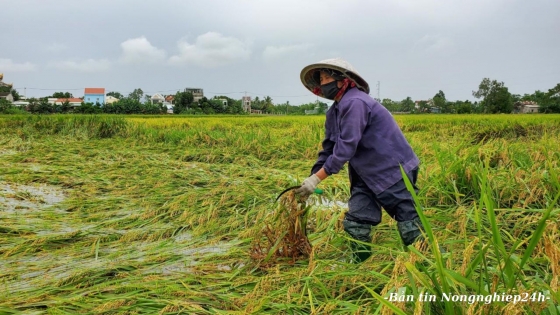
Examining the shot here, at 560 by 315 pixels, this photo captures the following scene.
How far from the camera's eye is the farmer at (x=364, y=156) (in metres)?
1.77

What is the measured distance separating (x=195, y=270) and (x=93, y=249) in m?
0.73

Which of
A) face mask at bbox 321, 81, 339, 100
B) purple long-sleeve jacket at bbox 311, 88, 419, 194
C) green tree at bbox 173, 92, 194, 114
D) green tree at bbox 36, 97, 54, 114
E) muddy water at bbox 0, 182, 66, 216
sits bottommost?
muddy water at bbox 0, 182, 66, 216

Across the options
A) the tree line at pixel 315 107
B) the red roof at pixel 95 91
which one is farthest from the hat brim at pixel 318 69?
the red roof at pixel 95 91

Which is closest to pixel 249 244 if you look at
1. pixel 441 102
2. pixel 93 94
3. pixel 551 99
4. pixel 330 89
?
pixel 330 89

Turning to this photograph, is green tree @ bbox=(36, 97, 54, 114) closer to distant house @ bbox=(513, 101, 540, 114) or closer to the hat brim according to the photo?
the hat brim

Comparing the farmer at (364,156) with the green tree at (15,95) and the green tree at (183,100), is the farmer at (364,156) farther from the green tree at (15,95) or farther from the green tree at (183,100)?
the green tree at (15,95)

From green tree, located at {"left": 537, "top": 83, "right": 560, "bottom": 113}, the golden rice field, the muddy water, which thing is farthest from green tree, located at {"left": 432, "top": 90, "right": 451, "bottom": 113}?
the muddy water

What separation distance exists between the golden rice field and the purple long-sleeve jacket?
34cm

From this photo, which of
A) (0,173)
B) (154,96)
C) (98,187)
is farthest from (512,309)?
(154,96)

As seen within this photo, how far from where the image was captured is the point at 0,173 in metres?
4.65

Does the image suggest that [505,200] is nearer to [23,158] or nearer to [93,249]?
[93,249]

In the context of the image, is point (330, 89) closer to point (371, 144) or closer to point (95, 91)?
point (371, 144)

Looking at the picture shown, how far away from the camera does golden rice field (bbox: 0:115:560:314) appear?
1.07 meters

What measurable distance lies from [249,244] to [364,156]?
89cm
